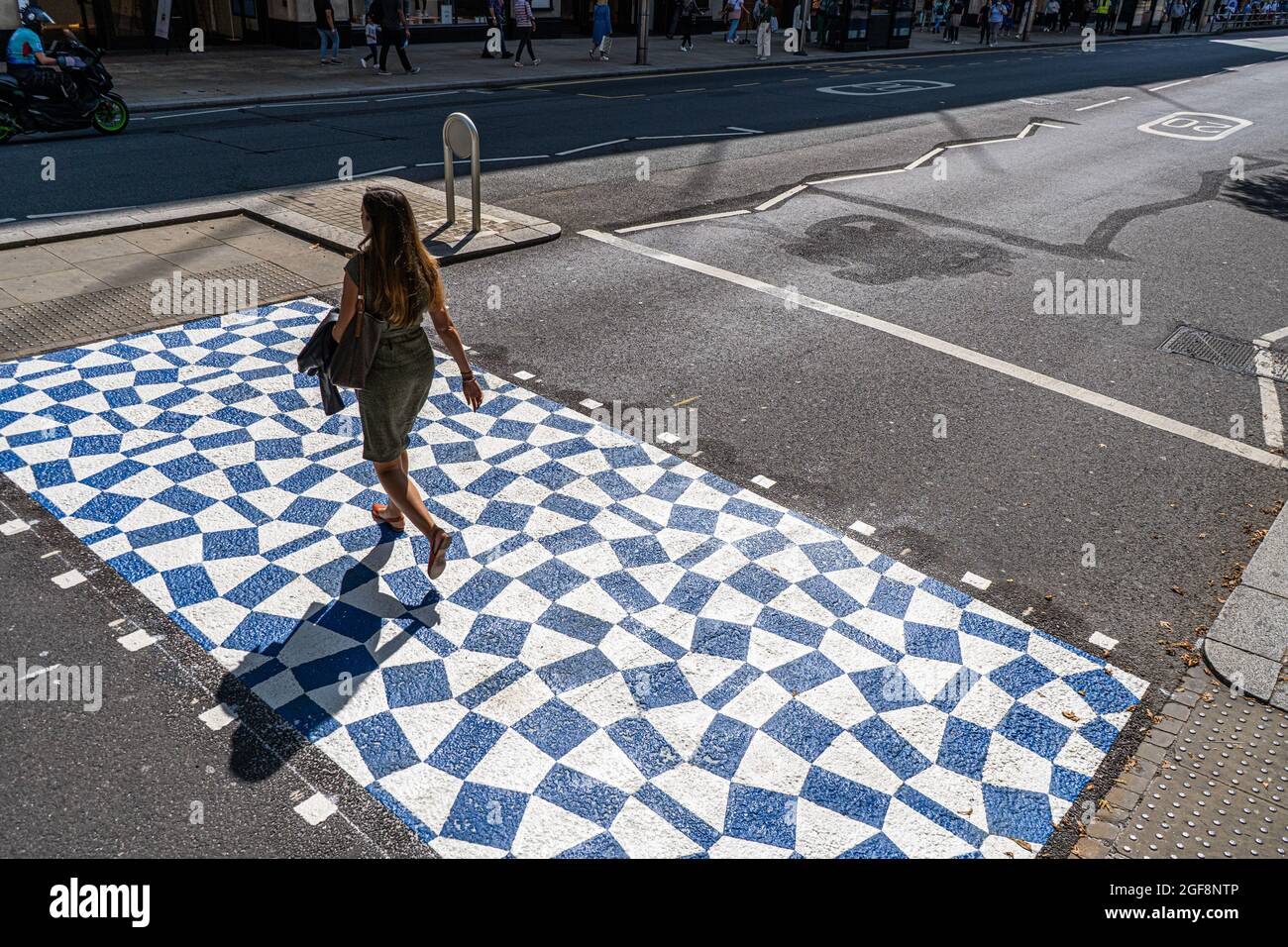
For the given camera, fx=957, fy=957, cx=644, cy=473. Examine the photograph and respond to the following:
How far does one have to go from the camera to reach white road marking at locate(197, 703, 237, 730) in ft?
13.6

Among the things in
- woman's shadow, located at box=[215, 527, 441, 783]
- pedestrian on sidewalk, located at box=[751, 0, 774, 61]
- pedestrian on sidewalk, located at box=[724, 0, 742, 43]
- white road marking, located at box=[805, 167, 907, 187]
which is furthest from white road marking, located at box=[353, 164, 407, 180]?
pedestrian on sidewalk, located at box=[724, 0, 742, 43]

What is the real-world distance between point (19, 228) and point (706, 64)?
22.3m

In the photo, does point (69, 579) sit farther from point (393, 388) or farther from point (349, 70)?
point (349, 70)

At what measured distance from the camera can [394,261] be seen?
15.1 ft

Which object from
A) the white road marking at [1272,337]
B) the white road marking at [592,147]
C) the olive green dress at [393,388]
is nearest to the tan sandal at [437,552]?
the olive green dress at [393,388]

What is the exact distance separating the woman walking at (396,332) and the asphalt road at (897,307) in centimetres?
157

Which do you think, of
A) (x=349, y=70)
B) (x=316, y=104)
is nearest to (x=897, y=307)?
(x=316, y=104)

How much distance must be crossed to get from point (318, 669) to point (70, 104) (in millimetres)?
13813

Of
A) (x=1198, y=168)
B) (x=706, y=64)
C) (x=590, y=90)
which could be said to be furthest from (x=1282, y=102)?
(x=590, y=90)

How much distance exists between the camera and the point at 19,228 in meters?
10.2

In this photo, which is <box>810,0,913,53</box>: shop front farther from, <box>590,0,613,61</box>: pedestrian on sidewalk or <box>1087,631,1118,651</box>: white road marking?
<box>1087,631,1118,651</box>: white road marking

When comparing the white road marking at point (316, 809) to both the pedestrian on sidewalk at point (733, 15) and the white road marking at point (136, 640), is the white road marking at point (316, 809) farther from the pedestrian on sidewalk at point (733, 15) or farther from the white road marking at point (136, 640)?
the pedestrian on sidewalk at point (733, 15)
